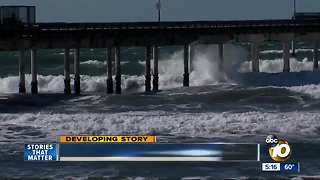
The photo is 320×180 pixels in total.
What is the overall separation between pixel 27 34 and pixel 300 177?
37888 millimetres

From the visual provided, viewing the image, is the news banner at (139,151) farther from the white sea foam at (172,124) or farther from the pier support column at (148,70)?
the pier support column at (148,70)

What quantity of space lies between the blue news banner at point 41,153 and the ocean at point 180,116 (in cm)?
34

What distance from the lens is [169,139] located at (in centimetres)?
4103

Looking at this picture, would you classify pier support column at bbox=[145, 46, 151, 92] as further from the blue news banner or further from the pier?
the blue news banner

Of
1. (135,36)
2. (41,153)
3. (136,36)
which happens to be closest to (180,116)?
(41,153)

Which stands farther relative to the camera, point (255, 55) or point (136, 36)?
point (255, 55)

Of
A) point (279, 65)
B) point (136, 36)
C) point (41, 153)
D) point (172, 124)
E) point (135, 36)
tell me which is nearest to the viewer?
point (41, 153)

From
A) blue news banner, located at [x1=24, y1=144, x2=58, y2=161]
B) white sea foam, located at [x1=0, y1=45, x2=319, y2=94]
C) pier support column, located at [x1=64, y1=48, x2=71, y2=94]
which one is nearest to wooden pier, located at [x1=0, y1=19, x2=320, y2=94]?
pier support column, located at [x1=64, y1=48, x2=71, y2=94]

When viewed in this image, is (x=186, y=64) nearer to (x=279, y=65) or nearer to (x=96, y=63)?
(x=279, y=65)

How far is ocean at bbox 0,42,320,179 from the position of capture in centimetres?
3403

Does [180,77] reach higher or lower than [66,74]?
lower

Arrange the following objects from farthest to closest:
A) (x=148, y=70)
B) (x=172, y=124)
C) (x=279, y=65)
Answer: (x=279, y=65) → (x=148, y=70) → (x=172, y=124)

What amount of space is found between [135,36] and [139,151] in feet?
121

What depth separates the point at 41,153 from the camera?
108ft
